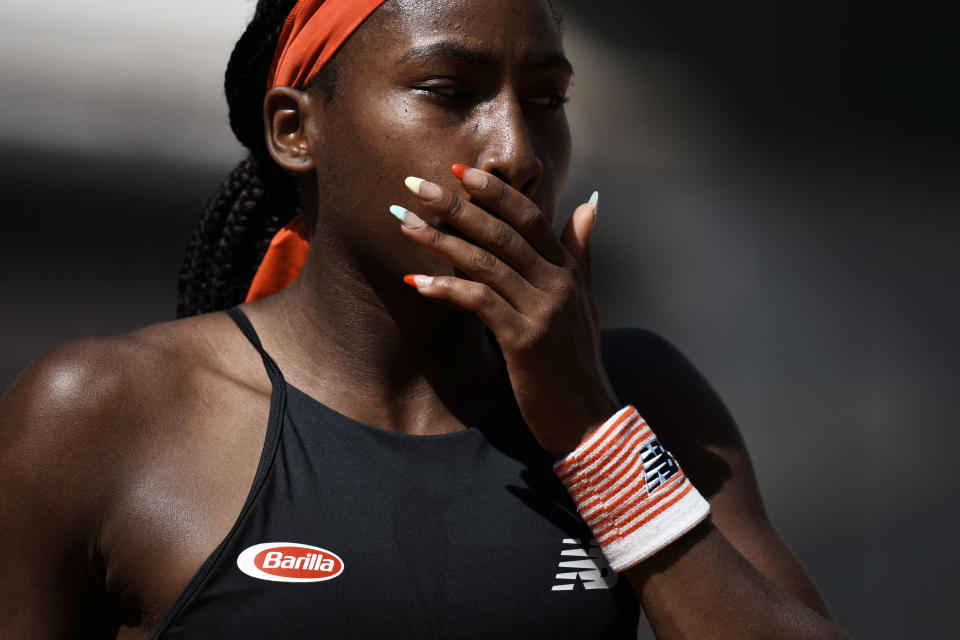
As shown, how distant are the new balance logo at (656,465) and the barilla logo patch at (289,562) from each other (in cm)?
50

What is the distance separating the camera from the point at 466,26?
1686 millimetres

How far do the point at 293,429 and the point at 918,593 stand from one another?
4.25m

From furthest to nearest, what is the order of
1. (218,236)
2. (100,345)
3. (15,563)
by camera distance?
1. (218,236)
2. (100,345)
3. (15,563)

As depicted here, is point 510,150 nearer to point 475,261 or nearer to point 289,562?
point 475,261

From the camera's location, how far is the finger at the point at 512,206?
5.08 feet

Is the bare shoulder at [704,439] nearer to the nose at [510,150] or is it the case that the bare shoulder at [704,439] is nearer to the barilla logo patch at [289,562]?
the nose at [510,150]

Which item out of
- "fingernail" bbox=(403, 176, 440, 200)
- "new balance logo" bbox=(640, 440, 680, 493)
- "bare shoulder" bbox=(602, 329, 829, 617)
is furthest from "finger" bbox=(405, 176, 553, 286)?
"bare shoulder" bbox=(602, 329, 829, 617)

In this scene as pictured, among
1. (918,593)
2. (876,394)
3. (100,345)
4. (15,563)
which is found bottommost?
(918,593)

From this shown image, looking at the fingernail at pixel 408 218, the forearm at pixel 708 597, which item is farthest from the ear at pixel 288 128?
the forearm at pixel 708 597

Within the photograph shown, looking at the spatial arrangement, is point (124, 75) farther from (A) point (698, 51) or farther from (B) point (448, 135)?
(A) point (698, 51)

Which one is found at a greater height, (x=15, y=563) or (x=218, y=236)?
(x=218, y=236)

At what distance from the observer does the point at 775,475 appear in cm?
499

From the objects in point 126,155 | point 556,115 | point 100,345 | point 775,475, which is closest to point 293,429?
point 100,345

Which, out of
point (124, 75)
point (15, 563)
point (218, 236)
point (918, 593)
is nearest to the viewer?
point (15, 563)
